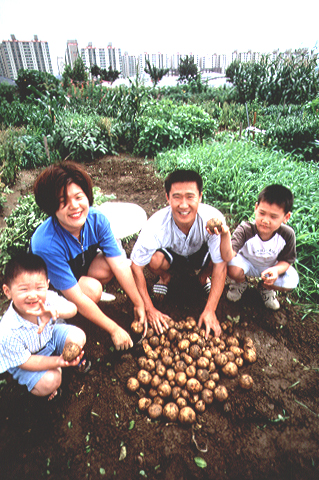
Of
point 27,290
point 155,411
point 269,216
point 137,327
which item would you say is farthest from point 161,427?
point 269,216

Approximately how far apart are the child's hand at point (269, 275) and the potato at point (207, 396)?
89 centimetres

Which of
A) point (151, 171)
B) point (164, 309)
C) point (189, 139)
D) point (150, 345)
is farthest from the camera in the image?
point (189, 139)

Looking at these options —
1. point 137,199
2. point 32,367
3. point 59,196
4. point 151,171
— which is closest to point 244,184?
point 137,199

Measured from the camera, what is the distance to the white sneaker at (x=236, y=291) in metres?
2.40

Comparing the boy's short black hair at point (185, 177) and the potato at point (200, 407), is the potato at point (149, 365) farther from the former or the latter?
the boy's short black hair at point (185, 177)

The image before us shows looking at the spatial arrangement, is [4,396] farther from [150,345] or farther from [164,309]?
[164,309]

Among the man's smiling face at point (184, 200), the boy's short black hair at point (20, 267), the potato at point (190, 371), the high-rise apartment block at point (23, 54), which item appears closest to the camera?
the boy's short black hair at point (20, 267)

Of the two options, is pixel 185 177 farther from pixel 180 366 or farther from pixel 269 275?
pixel 180 366

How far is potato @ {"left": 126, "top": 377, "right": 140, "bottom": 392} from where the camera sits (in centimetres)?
174

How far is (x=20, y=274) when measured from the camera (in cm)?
139

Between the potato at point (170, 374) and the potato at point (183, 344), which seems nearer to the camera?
the potato at point (170, 374)

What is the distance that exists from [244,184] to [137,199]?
5.12 feet

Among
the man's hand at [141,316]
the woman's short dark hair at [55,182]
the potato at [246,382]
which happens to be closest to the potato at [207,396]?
the potato at [246,382]

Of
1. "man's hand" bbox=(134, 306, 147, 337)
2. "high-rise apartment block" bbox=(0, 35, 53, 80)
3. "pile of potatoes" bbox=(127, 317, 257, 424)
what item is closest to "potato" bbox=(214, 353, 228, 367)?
"pile of potatoes" bbox=(127, 317, 257, 424)
